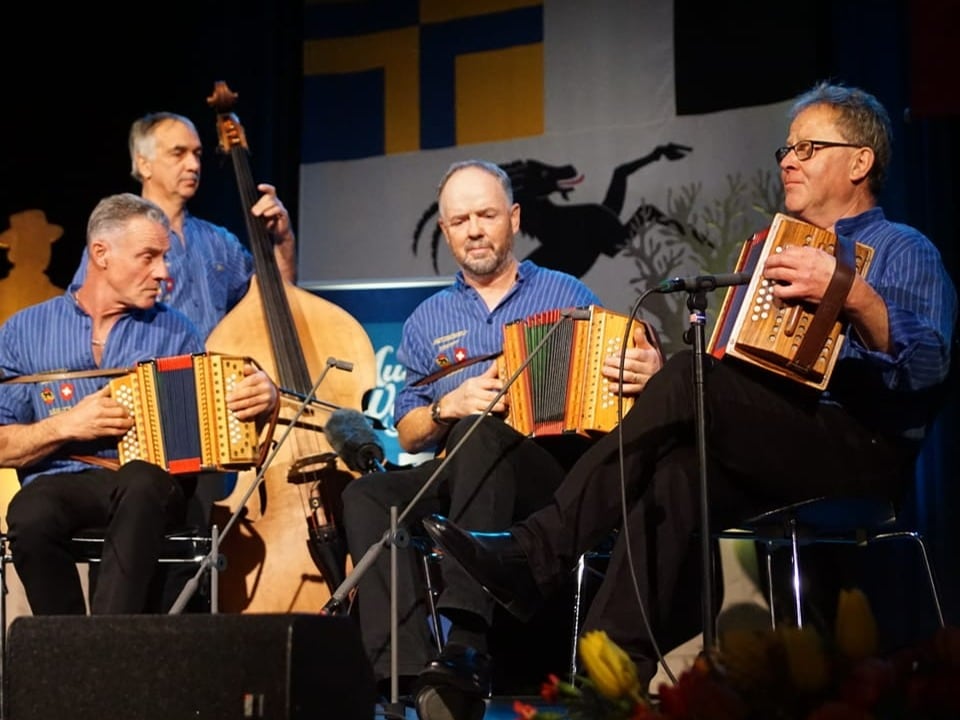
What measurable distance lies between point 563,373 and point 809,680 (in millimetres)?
2121

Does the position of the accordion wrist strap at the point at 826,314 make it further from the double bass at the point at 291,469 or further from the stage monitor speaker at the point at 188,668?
the double bass at the point at 291,469

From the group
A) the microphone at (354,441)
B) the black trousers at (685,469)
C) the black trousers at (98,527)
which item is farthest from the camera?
the microphone at (354,441)

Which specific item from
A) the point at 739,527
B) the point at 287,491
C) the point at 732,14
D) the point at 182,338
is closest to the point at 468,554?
the point at 739,527

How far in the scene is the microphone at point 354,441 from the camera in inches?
157

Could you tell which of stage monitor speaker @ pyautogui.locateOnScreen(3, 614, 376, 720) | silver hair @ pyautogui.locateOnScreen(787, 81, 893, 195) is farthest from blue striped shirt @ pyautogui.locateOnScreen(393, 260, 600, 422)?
stage monitor speaker @ pyautogui.locateOnScreen(3, 614, 376, 720)

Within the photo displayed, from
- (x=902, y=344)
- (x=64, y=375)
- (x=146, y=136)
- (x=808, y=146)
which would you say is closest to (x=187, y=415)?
(x=64, y=375)

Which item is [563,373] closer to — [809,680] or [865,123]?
[865,123]

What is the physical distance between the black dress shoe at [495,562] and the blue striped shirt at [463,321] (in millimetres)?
1197

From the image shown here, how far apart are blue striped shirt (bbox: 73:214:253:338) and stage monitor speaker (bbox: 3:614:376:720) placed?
256cm

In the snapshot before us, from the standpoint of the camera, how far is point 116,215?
4.30 m

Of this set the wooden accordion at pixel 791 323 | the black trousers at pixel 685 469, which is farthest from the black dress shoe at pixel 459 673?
the wooden accordion at pixel 791 323

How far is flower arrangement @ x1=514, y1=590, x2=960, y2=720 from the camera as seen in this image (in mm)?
1353

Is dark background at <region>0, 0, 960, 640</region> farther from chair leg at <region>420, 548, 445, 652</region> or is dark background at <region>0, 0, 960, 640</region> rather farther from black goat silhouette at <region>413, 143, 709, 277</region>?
chair leg at <region>420, 548, 445, 652</region>

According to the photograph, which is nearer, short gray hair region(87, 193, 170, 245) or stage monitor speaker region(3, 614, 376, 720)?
stage monitor speaker region(3, 614, 376, 720)
